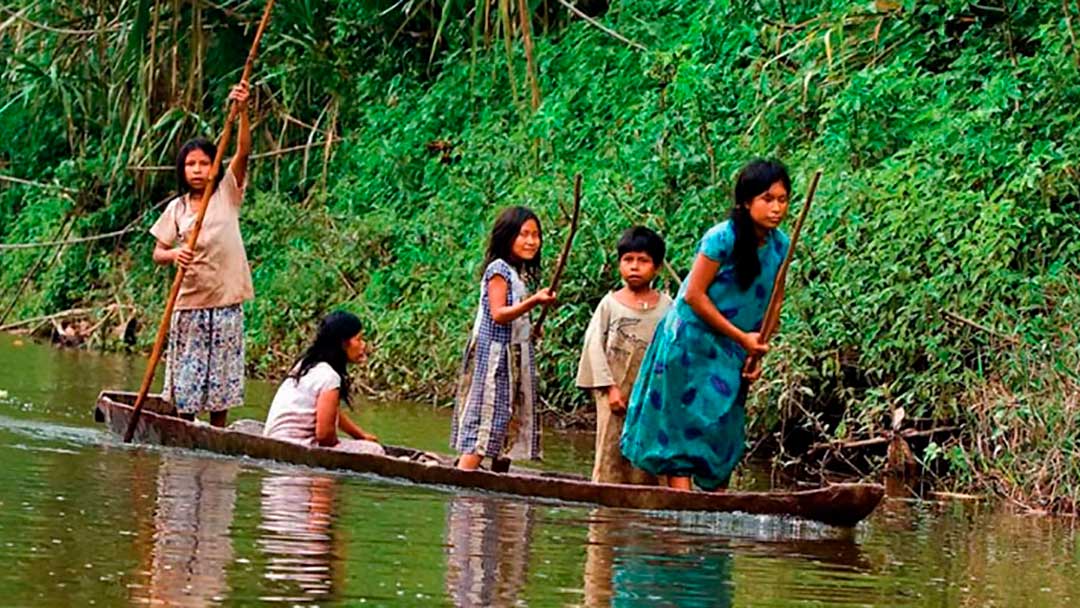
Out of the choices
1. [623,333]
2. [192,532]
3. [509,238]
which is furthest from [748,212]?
[192,532]

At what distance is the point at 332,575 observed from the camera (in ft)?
21.8

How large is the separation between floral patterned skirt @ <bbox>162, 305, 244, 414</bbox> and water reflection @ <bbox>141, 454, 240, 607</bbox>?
0.88 m

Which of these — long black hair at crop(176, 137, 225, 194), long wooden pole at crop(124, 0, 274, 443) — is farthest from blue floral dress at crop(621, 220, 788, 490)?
long black hair at crop(176, 137, 225, 194)

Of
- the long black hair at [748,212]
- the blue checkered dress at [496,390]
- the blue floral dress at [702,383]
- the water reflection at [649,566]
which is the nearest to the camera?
the water reflection at [649,566]

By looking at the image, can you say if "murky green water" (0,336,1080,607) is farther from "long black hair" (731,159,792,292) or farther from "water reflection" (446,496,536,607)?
"long black hair" (731,159,792,292)

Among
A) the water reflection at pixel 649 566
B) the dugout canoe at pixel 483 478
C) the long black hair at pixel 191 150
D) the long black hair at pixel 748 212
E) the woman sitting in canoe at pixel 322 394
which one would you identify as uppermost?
the long black hair at pixel 191 150

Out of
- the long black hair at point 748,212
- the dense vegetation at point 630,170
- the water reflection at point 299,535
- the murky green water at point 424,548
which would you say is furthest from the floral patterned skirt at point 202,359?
the long black hair at point 748,212

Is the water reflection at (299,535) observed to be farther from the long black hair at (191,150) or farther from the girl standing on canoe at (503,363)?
the long black hair at (191,150)

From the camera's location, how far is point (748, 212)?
8430mm

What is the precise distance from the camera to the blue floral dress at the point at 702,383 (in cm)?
851

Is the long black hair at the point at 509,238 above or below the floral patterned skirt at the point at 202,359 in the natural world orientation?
above

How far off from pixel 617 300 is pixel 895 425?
2.15m

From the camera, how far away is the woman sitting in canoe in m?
10.2

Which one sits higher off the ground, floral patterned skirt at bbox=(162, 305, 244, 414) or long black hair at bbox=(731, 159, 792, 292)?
long black hair at bbox=(731, 159, 792, 292)
